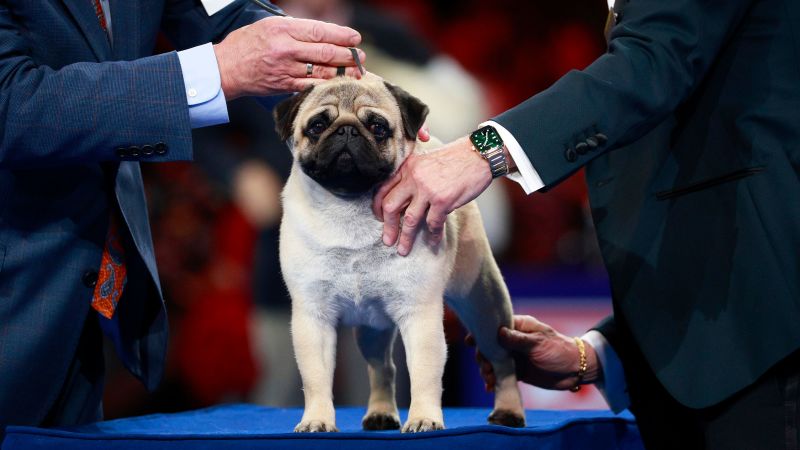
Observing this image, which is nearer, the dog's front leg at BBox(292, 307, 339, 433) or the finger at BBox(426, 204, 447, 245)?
the finger at BBox(426, 204, 447, 245)

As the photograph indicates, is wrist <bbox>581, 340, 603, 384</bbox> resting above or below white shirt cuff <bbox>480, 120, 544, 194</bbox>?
below

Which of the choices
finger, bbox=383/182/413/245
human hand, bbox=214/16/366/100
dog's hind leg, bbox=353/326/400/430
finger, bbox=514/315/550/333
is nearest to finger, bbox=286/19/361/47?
human hand, bbox=214/16/366/100

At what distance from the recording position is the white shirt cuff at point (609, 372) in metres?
2.11

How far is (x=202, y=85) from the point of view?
1.54 m

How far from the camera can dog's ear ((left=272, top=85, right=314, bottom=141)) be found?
1809 millimetres

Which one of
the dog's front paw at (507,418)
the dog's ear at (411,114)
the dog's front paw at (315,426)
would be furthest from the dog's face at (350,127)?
the dog's front paw at (507,418)

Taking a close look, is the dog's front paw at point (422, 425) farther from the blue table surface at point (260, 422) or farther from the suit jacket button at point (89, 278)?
the suit jacket button at point (89, 278)

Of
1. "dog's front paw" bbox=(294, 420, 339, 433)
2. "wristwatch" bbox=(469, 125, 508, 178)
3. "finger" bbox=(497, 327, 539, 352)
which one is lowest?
"finger" bbox=(497, 327, 539, 352)

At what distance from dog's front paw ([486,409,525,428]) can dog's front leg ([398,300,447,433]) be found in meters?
0.31

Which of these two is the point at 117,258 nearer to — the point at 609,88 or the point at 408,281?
the point at 408,281

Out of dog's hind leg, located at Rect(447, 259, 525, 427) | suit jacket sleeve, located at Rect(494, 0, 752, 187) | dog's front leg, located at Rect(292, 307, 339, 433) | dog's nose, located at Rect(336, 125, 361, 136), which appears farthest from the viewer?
dog's hind leg, located at Rect(447, 259, 525, 427)

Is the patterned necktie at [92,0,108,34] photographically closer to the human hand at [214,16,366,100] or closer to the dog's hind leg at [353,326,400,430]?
the human hand at [214,16,366,100]

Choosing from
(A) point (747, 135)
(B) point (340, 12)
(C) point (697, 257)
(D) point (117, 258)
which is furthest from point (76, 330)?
(B) point (340, 12)

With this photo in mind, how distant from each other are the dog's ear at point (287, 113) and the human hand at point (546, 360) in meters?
0.71
